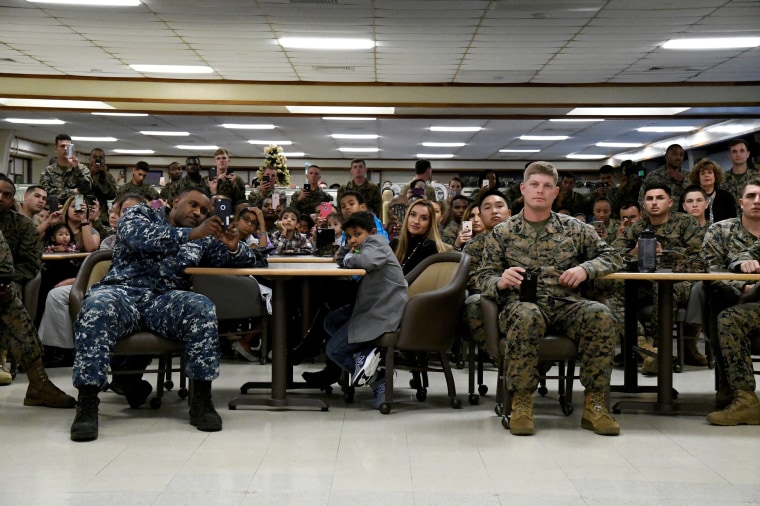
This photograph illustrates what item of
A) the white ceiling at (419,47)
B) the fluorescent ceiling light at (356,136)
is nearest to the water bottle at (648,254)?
the white ceiling at (419,47)

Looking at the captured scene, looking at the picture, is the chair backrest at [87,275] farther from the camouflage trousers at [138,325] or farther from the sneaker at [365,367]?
the sneaker at [365,367]

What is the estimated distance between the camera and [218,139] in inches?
745

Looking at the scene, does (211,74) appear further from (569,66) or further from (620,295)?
(620,295)

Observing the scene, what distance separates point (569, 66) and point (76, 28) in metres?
5.38

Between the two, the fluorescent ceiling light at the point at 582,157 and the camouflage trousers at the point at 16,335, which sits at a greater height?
the fluorescent ceiling light at the point at 582,157

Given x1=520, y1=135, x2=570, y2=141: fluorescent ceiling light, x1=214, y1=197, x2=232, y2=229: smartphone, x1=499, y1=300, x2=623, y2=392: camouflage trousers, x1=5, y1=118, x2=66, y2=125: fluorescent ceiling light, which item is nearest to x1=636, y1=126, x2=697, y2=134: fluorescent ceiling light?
x1=520, y1=135, x2=570, y2=141: fluorescent ceiling light

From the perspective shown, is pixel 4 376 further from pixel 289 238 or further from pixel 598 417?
pixel 598 417

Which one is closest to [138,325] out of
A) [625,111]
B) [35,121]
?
[625,111]

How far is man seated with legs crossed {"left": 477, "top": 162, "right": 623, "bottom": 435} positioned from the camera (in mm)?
4137

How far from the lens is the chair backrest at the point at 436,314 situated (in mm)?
4660

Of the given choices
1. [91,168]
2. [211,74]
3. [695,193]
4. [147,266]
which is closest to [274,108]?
[211,74]

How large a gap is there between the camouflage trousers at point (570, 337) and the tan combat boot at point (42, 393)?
7.94 feet

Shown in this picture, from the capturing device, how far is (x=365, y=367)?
182 inches

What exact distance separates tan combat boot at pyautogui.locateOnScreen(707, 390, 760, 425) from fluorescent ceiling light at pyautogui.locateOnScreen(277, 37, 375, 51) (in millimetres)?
5496
